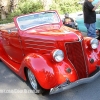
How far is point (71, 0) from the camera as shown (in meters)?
18.3

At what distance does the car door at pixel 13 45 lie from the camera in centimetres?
449

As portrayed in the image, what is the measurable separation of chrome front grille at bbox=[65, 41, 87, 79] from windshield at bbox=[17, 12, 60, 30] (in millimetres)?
1229

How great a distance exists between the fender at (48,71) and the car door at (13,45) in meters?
1.06

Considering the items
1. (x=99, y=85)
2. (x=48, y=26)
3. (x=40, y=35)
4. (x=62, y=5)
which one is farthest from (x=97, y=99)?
(x=62, y=5)

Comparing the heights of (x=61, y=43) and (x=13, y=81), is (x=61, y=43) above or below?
above

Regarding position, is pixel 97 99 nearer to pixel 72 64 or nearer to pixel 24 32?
pixel 72 64

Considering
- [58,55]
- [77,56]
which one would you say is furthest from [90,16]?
[58,55]

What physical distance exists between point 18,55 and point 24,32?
30.9 inches

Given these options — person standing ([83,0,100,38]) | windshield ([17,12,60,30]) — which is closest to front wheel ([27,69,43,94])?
windshield ([17,12,60,30])

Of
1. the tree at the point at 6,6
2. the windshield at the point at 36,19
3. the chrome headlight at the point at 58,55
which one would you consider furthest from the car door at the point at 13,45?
the tree at the point at 6,6

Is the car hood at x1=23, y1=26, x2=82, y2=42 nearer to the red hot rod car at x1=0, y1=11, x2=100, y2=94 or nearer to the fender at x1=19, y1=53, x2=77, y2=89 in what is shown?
the red hot rod car at x1=0, y1=11, x2=100, y2=94

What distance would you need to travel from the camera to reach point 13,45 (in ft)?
15.8

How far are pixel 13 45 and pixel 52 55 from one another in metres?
1.74

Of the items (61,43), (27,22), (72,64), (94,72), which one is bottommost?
(94,72)
